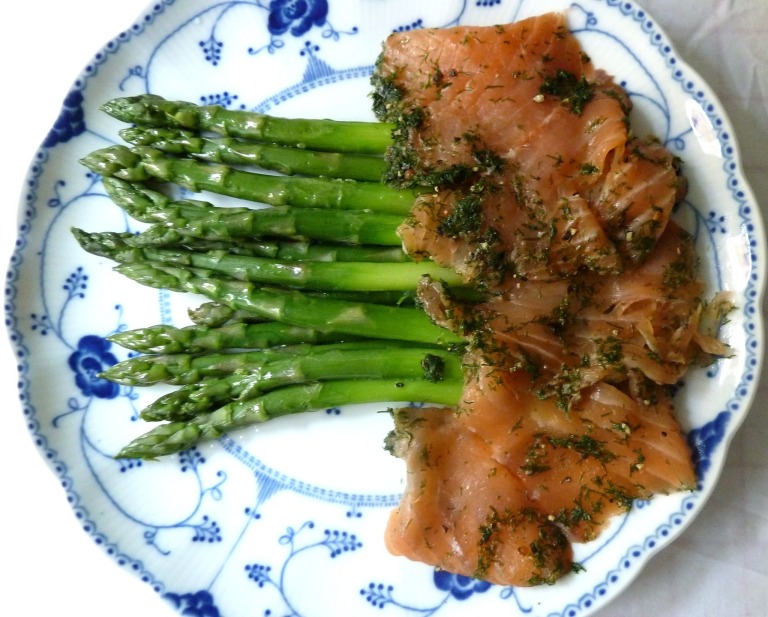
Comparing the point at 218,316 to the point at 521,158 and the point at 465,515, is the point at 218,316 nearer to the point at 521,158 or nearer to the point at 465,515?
Result: the point at 465,515

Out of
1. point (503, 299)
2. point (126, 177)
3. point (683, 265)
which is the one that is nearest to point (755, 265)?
point (683, 265)

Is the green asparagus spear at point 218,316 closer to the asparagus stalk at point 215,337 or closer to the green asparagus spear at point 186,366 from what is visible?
the asparagus stalk at point 215,337

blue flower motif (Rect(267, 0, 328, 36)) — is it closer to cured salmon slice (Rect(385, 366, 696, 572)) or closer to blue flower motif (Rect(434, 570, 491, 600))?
A: cured salmon slice (Rect(385, 366, 696, 572))

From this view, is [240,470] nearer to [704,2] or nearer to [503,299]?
[503,299]

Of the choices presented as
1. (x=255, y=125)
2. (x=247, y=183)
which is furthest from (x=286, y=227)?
(x=255, y=125)

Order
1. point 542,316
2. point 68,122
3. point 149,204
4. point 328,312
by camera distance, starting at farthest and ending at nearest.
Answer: point 68,122 → point 149,204 → point 328,312 → point 542,316

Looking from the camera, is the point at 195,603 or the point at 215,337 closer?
the point at 195,603

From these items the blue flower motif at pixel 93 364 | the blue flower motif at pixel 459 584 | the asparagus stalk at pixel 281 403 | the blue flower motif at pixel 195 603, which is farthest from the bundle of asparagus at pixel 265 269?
the blue flower motif at pixel 459 584

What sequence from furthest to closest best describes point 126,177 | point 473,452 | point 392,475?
point 126,177 < point 392,475 < point 473,452
